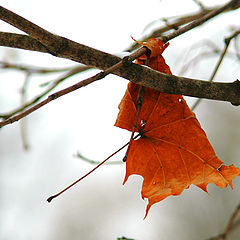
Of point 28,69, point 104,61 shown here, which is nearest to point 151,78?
point 104,61

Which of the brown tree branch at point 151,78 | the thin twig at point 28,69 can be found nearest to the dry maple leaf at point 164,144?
the brown tree branch at point 151,78

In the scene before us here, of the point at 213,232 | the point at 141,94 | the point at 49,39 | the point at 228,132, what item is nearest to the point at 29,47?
the point at 49,39

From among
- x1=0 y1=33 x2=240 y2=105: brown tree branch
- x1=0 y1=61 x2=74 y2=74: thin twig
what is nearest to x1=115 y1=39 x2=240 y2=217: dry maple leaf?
x1=0 y1=33 x2=240 y2=105: brown tree branch

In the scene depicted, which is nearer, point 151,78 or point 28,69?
point 151,78

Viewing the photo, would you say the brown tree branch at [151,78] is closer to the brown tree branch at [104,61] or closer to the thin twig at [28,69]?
the brown tree branch at [104,61]

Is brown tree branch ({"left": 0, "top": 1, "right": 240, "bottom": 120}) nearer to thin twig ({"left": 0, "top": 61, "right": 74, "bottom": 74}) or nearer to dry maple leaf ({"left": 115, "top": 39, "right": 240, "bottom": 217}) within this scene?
dry maple leaf ({"left": 115, "top": 39, "right": 240, "bottom": 217})

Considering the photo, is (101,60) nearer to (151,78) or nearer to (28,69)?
(151,78)

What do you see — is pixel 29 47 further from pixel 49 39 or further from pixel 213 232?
pixel 213 232
